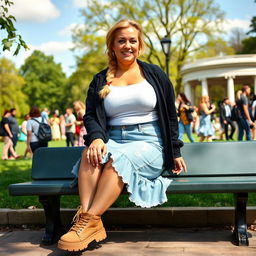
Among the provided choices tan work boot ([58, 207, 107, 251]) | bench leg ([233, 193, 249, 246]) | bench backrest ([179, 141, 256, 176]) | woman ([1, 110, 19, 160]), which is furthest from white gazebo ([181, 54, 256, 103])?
tan work boot ([58, 207, 107, 251])

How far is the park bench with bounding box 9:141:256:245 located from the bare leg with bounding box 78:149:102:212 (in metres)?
0.20

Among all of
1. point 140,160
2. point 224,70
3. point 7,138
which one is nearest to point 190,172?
point 140,160

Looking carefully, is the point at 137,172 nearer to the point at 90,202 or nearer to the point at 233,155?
the point at 90,202

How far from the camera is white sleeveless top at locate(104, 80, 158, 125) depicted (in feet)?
12.8

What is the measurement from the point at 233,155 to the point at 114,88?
1.27 m

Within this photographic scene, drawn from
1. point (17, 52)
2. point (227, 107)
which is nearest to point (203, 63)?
point (227, 107)

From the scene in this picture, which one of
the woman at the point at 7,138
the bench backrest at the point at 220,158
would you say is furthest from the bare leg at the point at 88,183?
the woman at the point at 7,138

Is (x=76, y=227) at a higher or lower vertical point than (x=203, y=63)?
lower

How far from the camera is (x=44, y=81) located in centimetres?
7994

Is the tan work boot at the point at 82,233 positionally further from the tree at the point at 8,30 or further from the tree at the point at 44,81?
the tree at the point at 44,81

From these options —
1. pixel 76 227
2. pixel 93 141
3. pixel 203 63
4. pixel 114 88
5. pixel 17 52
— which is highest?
pixel 203 63

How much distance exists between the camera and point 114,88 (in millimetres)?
3967

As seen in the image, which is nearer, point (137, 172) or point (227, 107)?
point (137, 172)

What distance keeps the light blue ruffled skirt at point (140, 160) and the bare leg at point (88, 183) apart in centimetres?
12
